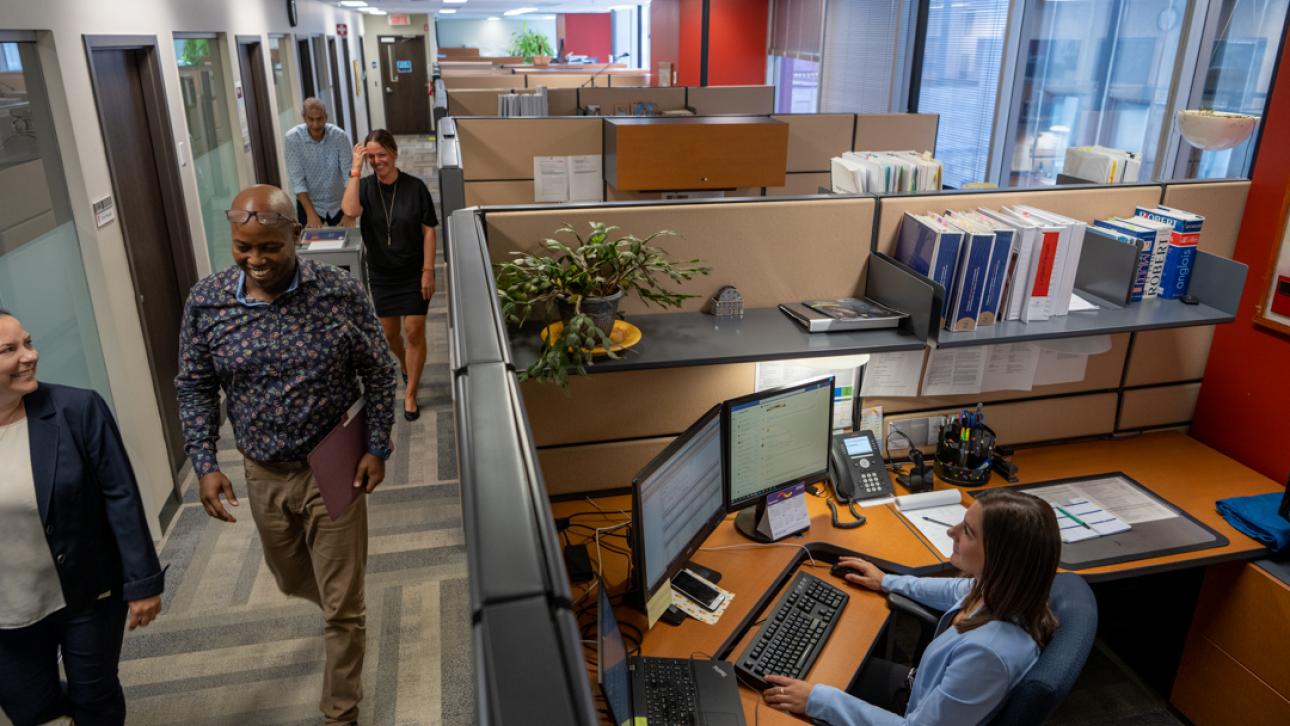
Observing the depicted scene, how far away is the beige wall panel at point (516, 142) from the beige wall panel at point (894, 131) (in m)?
1.50

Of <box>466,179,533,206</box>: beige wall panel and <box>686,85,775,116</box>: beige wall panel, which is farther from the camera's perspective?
<box>686,85,775,116</box>: beige wall panel

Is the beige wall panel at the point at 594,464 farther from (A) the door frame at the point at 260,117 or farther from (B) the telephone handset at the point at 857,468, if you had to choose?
(A) the door frame at the point at 260,117

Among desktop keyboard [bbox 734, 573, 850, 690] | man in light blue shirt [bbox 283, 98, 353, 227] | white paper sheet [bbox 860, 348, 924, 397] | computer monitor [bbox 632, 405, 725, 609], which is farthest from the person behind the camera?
man in light blue shirt [bbox 283, 98, 353, 227]

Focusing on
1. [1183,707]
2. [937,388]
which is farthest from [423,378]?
[1183,707]

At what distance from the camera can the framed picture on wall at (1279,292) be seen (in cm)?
236

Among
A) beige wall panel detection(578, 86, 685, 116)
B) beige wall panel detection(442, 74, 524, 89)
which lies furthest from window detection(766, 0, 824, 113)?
beige wall panel detection(442, 74, 524, 89)

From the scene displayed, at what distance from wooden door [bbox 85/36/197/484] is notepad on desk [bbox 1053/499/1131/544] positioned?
3.33 m

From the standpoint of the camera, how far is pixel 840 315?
221 centimetres

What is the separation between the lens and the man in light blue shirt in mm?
4895

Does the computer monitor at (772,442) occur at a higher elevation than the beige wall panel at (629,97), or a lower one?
lower

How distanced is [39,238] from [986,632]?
288 cm

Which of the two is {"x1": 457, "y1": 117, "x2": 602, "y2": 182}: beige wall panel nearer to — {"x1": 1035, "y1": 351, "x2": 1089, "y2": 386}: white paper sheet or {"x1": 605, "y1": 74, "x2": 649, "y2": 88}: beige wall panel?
{"x1": 1035, "y1": 351, "x2": 1089, "y2": 386}: white paper sheet

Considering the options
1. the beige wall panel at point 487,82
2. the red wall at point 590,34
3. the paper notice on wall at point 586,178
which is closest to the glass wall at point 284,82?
the beige wall panel at point 487,82

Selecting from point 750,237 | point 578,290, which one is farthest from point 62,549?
point 750,237
